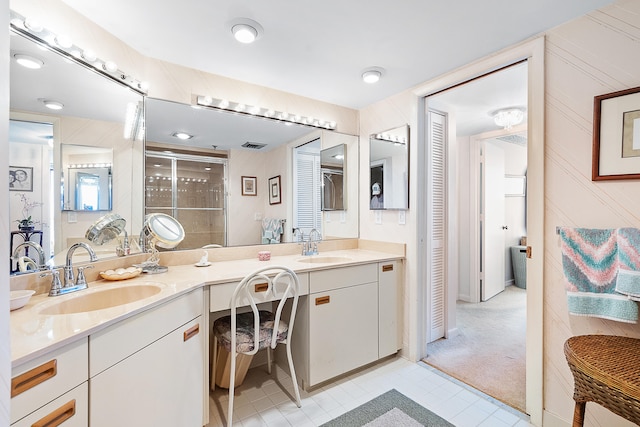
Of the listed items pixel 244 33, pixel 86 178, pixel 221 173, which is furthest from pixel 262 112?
pixel 86 178

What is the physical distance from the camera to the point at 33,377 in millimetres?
808

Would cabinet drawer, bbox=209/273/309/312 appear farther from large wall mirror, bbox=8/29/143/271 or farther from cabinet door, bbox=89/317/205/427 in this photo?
large wall mirror, bbox=8/29/143/271

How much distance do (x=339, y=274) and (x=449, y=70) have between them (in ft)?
5.59

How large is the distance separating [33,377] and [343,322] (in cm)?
163

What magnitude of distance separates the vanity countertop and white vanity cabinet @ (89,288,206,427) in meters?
0.05

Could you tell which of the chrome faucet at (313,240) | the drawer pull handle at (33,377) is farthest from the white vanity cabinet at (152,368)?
the chrome faucet at (313,240)

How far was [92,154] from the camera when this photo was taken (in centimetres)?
161

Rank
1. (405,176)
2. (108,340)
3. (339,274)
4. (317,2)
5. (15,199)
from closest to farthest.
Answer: (108,340) < (15,199) < (317,2) < (339,274) < (405,176)

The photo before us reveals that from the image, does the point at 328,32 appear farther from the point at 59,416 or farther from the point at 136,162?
the point at 59,416

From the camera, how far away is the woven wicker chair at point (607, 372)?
101 cm

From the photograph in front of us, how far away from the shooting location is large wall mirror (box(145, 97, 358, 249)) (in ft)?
6.44

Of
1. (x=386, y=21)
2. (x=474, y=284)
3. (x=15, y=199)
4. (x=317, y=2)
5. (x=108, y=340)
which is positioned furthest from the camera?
(x=474, y=284)

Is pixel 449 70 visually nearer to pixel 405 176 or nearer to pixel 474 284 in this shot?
pixel 405 176

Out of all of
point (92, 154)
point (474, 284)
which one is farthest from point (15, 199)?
point (474, 284)
